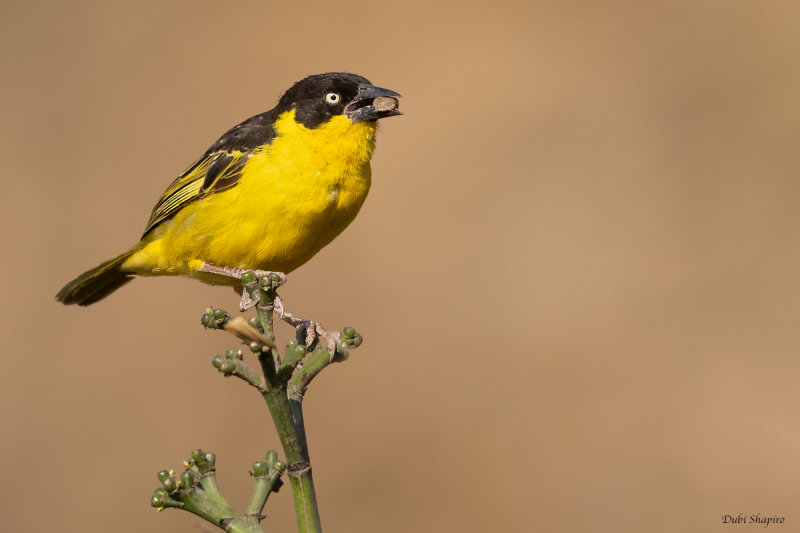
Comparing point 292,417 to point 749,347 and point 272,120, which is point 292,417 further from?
point 749,347

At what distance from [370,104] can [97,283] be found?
2128 millimetres

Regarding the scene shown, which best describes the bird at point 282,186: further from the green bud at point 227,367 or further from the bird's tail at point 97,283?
the green bud at point 227,367

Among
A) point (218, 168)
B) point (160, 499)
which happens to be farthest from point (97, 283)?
point (160, 499)

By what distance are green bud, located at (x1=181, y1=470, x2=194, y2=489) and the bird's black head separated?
2620 millimetres

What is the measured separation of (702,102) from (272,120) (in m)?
4.64

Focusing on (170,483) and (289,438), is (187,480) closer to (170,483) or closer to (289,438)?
(170,483)

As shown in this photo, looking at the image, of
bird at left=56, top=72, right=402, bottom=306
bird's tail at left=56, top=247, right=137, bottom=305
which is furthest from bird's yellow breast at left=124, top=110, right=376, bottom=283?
bird's tail at left=56, top=247, right=137, bottom=305

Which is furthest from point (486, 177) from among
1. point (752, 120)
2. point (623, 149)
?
point (752, 120)

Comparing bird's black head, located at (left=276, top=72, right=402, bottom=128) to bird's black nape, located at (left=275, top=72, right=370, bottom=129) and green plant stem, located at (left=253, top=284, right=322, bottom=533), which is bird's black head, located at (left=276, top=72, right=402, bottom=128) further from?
green plant stem, located at (left=253, top=284, right=322, bottom=533)

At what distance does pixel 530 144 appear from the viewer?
804 centimetres

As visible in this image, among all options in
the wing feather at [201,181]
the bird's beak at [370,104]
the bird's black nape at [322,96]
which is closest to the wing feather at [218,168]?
the wing feather at [201,181]

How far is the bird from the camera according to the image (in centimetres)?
438

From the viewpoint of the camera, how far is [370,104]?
4.55 m

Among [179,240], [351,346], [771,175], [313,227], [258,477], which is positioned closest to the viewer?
[258,477]
